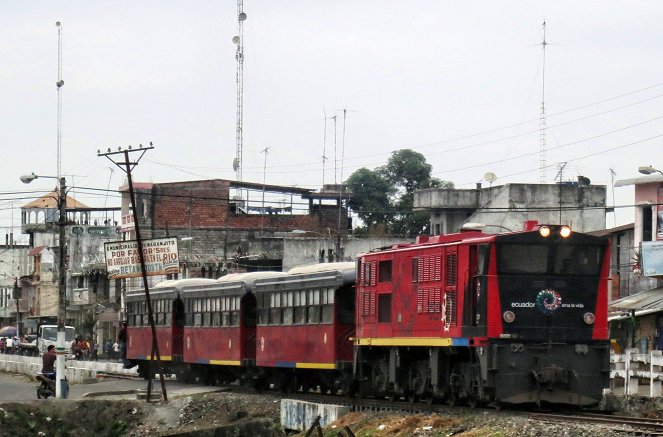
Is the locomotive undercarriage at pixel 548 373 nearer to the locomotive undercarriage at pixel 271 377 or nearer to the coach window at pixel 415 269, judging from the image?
the coach window at pixel 415 269

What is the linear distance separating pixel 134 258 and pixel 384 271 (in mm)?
26862

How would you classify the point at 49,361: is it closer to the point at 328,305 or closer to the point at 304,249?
the point at 328,305

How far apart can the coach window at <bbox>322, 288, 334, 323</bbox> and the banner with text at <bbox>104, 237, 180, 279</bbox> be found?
21798 mm

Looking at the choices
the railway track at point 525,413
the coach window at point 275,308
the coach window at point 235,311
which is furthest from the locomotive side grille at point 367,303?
the coach window at point 235,311

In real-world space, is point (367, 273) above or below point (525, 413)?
above

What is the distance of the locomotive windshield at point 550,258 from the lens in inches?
957

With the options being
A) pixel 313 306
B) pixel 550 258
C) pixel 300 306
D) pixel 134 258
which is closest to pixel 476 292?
pixel 550 258

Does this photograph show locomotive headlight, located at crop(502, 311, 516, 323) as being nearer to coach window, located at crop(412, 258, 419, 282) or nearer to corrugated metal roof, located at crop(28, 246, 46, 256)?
coach window, located at crop(412, 258, 419, 282)

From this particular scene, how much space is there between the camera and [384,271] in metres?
28.5

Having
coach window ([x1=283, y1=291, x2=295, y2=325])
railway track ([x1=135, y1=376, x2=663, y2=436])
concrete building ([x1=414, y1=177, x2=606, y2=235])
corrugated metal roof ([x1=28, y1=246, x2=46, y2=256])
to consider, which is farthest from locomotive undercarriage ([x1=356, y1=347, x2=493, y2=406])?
corrugated metal roof ([x1=28, y1=246, x2=46, y2=256])

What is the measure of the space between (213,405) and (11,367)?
29722 millimetres

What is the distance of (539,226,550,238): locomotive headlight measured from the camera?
80.6ft

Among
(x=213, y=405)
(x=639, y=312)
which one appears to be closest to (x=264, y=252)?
(x=639, y=312)

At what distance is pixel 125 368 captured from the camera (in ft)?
165
